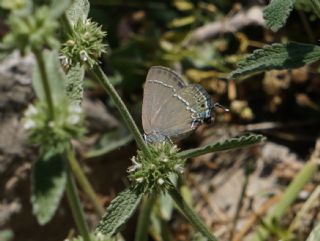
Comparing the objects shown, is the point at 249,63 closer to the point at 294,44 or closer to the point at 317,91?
the point at 294,44

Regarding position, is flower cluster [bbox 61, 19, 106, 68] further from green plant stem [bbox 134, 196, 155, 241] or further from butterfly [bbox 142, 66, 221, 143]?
green plant stem [bbox 134, 196, 155, 241]

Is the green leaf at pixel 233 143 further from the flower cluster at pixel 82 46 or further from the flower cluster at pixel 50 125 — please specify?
the flower cluster at pixel 50 125

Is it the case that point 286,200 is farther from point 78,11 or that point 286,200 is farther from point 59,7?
point 59,7

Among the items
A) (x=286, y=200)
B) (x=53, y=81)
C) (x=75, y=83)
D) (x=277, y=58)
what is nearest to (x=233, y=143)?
(x=277, y=58)

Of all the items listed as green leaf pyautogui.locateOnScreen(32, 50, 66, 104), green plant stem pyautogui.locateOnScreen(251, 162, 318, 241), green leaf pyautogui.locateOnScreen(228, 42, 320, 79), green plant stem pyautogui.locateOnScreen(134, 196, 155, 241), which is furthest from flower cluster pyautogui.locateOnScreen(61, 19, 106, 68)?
green plant stem pyautogui.locateOnScreen(251, 162, 318, 241)

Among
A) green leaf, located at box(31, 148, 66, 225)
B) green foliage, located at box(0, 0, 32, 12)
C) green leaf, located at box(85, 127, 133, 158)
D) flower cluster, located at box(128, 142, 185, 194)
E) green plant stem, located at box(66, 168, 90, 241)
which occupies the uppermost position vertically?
green foliage, located at box(0, 0, 32, 12)

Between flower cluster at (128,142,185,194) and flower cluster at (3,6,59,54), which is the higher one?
flower cluster at (3,6,59,54)
